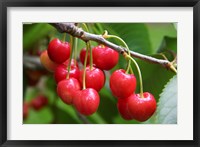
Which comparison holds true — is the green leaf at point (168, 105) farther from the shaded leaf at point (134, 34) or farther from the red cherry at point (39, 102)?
the red cherry at point (39, 102)

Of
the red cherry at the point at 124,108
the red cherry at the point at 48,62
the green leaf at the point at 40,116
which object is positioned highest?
the red cherry at the point at 48,62

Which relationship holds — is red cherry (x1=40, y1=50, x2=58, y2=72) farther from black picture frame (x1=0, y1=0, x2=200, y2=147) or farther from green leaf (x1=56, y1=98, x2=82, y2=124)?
green leaf (x1=56, y1=98, x2=82, y2=124)

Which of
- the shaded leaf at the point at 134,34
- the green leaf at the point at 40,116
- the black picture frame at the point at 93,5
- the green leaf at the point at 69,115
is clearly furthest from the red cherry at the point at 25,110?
the shaded leaf at the point at 134,34

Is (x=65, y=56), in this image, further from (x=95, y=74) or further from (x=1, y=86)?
(x=1, y=86)

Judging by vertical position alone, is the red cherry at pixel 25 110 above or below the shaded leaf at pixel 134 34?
below

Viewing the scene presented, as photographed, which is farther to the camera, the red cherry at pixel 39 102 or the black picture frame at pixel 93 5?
the red cherry at pixel 39 102

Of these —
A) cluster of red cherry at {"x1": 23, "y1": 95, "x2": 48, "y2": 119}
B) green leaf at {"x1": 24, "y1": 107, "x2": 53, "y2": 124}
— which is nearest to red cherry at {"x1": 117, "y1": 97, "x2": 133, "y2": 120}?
green leaf at {"x1": 24, "y1": 107, "x2": 53, "y2": 124}
